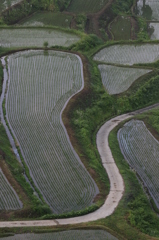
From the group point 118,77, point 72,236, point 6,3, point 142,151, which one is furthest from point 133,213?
point 6,3

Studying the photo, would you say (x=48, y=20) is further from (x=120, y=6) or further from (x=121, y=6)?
(x=121, y=6)

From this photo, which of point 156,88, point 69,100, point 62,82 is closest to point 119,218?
point 69,100

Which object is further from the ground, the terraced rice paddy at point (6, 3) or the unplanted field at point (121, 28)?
the terraced rice paddy at point (6, 3)

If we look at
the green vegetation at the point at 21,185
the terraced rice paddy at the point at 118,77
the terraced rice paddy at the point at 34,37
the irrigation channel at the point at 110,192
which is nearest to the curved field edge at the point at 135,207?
the irrigation channel at the point at 110,192

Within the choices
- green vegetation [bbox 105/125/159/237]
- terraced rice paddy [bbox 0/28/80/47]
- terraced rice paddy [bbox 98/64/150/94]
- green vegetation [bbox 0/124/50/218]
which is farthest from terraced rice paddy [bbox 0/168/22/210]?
terraced rice paddy [bbox 0/28/80/47]

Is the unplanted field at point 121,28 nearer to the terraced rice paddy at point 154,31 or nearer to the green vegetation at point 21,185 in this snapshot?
the terraced rice paddy at point 154,31

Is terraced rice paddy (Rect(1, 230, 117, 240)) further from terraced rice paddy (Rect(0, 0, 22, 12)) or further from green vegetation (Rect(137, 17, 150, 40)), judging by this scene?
terraced rice paddy (Rect(0, 0, 22, 12))
